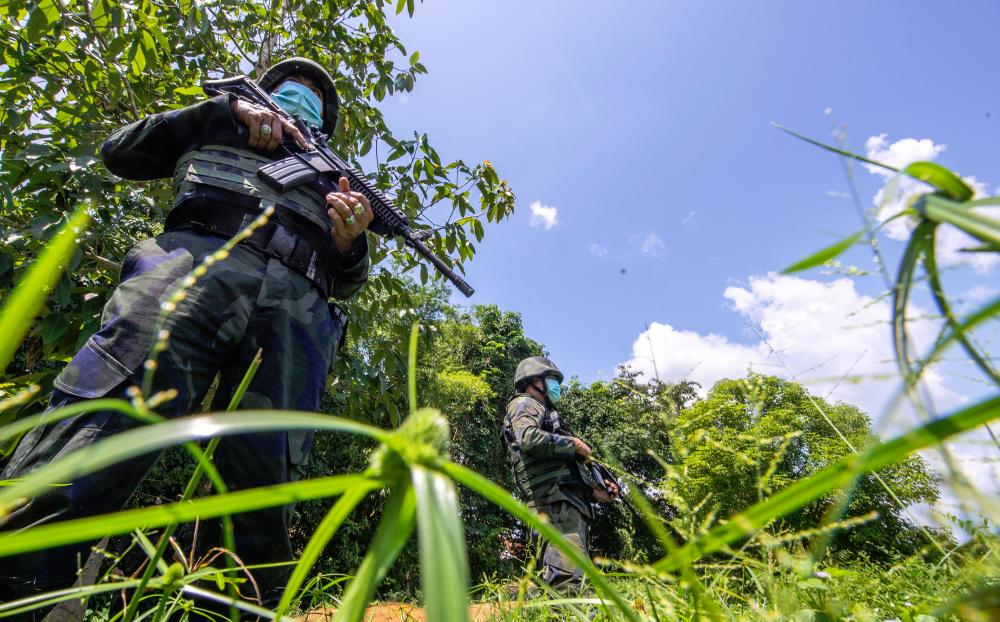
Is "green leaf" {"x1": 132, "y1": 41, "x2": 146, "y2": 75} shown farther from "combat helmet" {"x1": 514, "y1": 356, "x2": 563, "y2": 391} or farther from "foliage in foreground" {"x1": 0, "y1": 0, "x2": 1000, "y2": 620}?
"combat helmet" {"x1": 514, "y1": 356, "x2": 563, "y2": 391}

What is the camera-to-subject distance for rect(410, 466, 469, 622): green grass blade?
0.52 feet

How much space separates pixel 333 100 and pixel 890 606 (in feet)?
9.07

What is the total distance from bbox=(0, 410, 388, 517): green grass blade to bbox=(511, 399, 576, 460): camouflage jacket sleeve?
3658 mm

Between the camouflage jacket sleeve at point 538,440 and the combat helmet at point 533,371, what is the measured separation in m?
0.64

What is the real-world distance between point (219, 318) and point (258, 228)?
14.5 inches

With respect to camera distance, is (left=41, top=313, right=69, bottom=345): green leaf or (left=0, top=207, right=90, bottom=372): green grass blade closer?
(left=0, top=207, right=90, bottom=372): green grass blade

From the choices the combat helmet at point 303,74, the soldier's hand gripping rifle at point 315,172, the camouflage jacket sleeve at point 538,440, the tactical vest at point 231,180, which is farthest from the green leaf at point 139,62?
the camouflage jacket sleeve at point 538,440

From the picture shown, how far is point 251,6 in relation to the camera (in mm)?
2797

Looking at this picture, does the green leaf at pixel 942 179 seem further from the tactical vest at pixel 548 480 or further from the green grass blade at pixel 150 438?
the tactical vest at pixel 548 480

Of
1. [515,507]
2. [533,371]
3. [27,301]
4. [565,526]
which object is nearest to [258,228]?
[27,301]

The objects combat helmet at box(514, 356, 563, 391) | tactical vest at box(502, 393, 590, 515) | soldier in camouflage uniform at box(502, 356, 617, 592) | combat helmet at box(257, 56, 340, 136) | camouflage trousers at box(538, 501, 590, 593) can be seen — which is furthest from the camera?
combat helmet at box(514, 356, 563, 391)

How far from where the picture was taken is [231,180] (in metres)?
1.55

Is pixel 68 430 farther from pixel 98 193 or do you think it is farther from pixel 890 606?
pixel 890 606

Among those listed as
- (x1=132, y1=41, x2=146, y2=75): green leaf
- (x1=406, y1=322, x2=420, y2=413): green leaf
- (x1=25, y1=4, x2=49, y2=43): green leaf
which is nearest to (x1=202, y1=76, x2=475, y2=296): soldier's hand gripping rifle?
(x1=132, y1=41, x2=146, y2=75): green leaf
